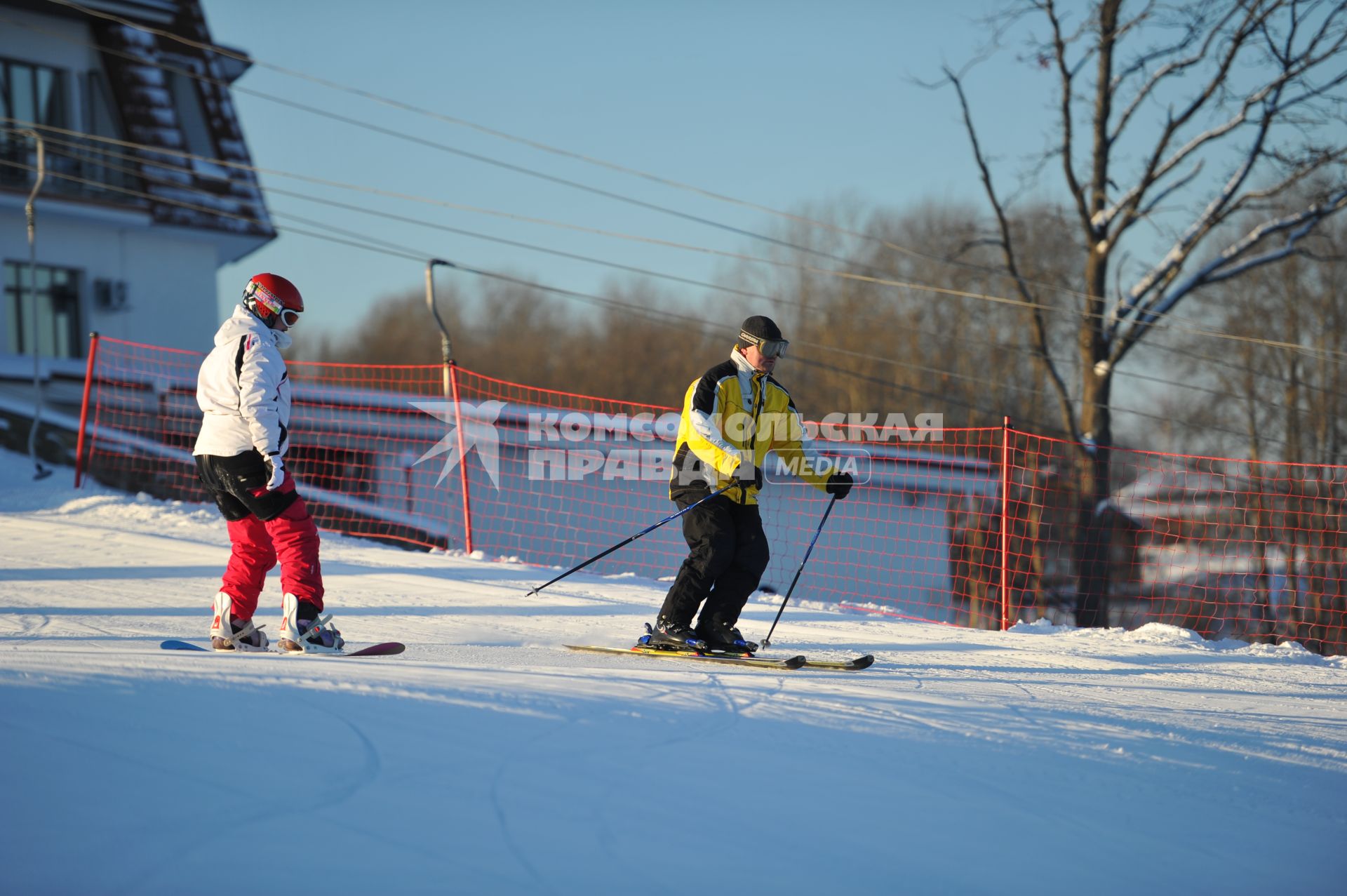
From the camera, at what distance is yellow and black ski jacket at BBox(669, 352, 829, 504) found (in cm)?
531

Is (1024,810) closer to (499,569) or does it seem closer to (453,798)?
(453,798)

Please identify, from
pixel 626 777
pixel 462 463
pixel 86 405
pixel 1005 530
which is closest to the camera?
pixel 626 777

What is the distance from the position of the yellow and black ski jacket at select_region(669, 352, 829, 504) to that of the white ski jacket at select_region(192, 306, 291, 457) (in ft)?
6.01

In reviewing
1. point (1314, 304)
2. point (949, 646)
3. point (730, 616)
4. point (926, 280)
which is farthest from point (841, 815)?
point (926, 280)

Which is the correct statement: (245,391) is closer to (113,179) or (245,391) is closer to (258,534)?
(258,534)

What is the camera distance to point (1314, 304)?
2567 cm

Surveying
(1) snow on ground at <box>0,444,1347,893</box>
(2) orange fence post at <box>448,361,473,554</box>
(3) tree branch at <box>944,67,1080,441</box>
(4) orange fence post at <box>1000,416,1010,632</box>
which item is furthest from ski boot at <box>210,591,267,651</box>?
(3) tree branch at <box>944,67,1080,441</box>

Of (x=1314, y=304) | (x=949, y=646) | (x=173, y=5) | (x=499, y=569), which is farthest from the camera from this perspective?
(x=1314, y=304)

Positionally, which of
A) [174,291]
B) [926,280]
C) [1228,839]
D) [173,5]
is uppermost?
[173,5]

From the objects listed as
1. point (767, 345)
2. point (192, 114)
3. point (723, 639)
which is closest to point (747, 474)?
point (767, 345)

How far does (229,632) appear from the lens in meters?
4.93

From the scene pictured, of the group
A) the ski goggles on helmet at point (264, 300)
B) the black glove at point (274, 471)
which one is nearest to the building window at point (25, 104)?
the ski goggles on helmet at point (264, 300)

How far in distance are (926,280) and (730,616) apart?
89.8 ft

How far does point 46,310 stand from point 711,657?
707 inches
